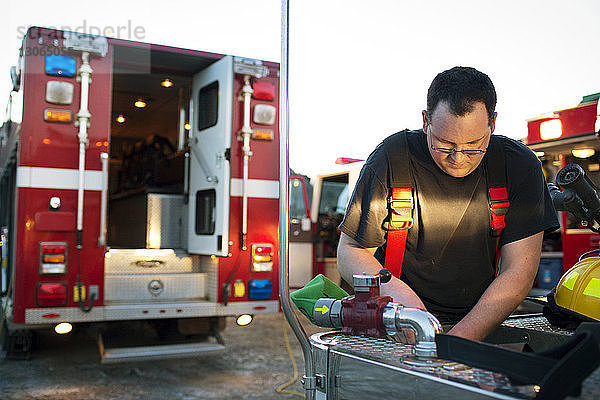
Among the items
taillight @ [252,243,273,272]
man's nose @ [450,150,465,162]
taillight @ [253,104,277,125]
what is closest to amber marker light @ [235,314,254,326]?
taillight @ [252,243,273,272]

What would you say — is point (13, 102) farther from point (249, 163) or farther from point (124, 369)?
point (124, 369)

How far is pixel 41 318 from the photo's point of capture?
4551 millimetres

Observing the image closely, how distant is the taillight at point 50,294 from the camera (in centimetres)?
455

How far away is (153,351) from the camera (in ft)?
16.1

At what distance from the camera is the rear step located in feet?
15.5

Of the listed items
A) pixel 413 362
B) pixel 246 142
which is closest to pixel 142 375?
pixel 246 142

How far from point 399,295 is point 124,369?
468 centimetres

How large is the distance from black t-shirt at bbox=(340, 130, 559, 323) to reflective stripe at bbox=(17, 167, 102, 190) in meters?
3.58

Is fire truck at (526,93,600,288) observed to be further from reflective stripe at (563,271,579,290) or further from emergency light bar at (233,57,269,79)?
emergency light bar at (233,57,269,79)

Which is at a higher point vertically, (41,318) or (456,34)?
(456,34)

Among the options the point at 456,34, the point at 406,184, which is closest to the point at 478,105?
the point at 456,34

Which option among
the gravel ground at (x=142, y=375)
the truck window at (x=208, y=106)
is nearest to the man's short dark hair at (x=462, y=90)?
the gravel ground at (x=142, y=375)

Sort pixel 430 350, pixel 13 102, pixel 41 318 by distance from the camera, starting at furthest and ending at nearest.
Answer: pixel 13 102 → pixel 41 318 → pixel 430 350

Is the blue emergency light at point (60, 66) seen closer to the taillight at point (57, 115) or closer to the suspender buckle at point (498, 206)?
the taillight at point (57, 115)
